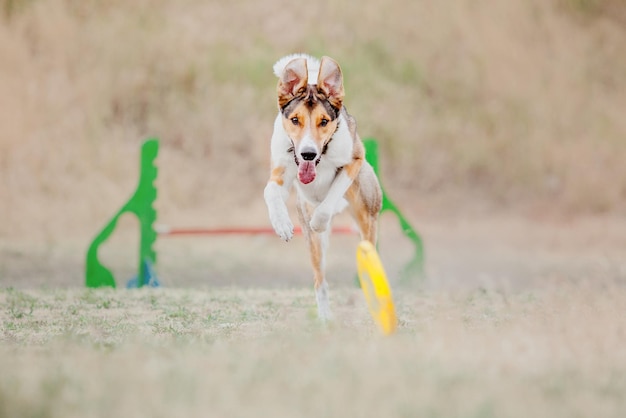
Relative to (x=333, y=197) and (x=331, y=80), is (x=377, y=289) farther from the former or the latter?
(x=331, y=80)

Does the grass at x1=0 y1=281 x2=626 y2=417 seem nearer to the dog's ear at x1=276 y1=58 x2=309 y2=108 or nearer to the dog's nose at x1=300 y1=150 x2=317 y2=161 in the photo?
the dog's nose at x1=300 y1=150 x2=317 y2=161

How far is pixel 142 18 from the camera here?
56.4ft

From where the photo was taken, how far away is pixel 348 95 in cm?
1697

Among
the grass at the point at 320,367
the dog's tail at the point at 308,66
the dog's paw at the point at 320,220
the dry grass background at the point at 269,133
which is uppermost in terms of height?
the dry grass background at the point at 269,133

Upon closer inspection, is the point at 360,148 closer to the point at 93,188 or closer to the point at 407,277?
the point at 407,277

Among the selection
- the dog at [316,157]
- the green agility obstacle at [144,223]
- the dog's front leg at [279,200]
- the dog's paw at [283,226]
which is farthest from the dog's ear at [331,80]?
the green agility obstacle at [144,223]

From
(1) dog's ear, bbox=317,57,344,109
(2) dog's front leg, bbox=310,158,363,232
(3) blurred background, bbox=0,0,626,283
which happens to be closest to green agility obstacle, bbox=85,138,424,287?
(2) dog's front leg, bbox=310,158,363,232

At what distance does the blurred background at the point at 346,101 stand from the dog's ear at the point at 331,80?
29.3ft

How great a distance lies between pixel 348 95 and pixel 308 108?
1130 cm

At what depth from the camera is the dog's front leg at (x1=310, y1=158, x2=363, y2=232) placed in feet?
19.5

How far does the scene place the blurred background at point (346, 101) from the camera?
15.5 meters

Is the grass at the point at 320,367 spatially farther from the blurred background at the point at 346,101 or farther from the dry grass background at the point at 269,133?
the blurred background at the point at 346,101

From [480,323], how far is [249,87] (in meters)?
11.1

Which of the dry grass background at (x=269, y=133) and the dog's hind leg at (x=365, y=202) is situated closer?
the dog's hind leg at (x=365, y=202)
